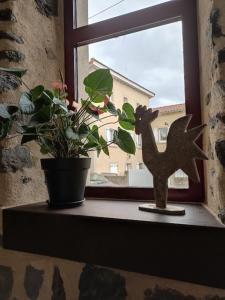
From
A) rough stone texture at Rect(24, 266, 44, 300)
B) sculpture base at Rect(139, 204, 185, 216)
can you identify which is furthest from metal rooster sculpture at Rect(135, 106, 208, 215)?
rough stone texture at Rect(24, 266, 44, 300)

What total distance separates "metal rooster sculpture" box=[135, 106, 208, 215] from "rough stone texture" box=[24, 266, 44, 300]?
54 cm

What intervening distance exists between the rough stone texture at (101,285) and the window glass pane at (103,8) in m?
1.18

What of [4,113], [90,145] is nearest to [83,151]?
[90,145]

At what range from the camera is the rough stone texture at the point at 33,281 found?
1099 millimetres

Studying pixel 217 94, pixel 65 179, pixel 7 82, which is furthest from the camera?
pixel 7 82

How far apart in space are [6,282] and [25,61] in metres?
1.00

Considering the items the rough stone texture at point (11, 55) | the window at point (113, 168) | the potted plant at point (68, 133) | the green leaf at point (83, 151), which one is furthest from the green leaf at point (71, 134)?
the rough stone texture at point (11, 55)

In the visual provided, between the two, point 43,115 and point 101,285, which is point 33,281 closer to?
point 101,285

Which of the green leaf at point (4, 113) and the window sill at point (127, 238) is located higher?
the green leaf at point (4, 113)

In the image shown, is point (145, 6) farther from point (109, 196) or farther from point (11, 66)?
point (109, 196)

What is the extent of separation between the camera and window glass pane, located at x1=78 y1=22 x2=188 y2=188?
118 centimetres

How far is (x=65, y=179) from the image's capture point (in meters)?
1.05

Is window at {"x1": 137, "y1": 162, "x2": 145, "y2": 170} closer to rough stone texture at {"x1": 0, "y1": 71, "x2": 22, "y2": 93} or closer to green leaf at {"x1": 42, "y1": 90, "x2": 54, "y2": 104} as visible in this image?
green leaf at {"x1": 42, "y1": 90, "x2": 54, "y2": 104}

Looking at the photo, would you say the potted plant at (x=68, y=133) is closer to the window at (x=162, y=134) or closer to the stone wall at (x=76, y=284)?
the window at (x=162, y=134)
